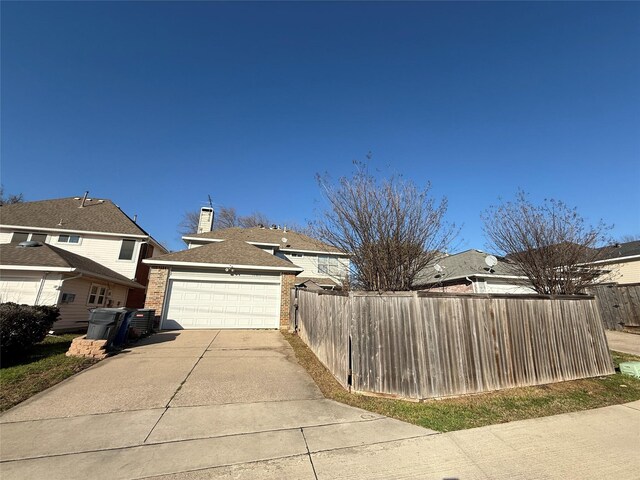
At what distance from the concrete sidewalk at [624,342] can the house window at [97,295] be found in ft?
70.8

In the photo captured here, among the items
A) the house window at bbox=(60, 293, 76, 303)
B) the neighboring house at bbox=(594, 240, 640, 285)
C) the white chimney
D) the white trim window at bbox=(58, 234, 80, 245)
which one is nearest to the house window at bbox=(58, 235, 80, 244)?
the white trim window at bbox=(58, 234, 80, 245)

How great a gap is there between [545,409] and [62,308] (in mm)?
15975

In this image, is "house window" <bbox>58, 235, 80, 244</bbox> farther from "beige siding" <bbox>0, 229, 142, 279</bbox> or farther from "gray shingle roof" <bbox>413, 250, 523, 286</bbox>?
"gray shingle roof" <bbox>413, 250, 523, 286</bbox>

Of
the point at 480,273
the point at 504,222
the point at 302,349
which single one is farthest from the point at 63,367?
the point at 480,273

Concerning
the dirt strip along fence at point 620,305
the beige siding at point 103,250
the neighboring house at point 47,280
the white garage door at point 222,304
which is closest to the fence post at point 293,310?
the white garage door at point 222,304

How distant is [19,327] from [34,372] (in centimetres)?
167

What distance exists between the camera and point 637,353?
359 inches

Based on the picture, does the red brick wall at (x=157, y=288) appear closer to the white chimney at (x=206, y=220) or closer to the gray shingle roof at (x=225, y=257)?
the gray shingle roof at (x=225, y=257)

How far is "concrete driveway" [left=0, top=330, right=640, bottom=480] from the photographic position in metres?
3.00

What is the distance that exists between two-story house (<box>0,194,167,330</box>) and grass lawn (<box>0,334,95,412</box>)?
4502mm

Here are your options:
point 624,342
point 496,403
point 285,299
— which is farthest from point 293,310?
point 624,342

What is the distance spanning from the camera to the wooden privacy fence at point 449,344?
512 centimetres

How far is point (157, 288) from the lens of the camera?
12.0 m

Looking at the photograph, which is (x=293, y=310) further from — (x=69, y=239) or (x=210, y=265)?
(x=69, y=239)
